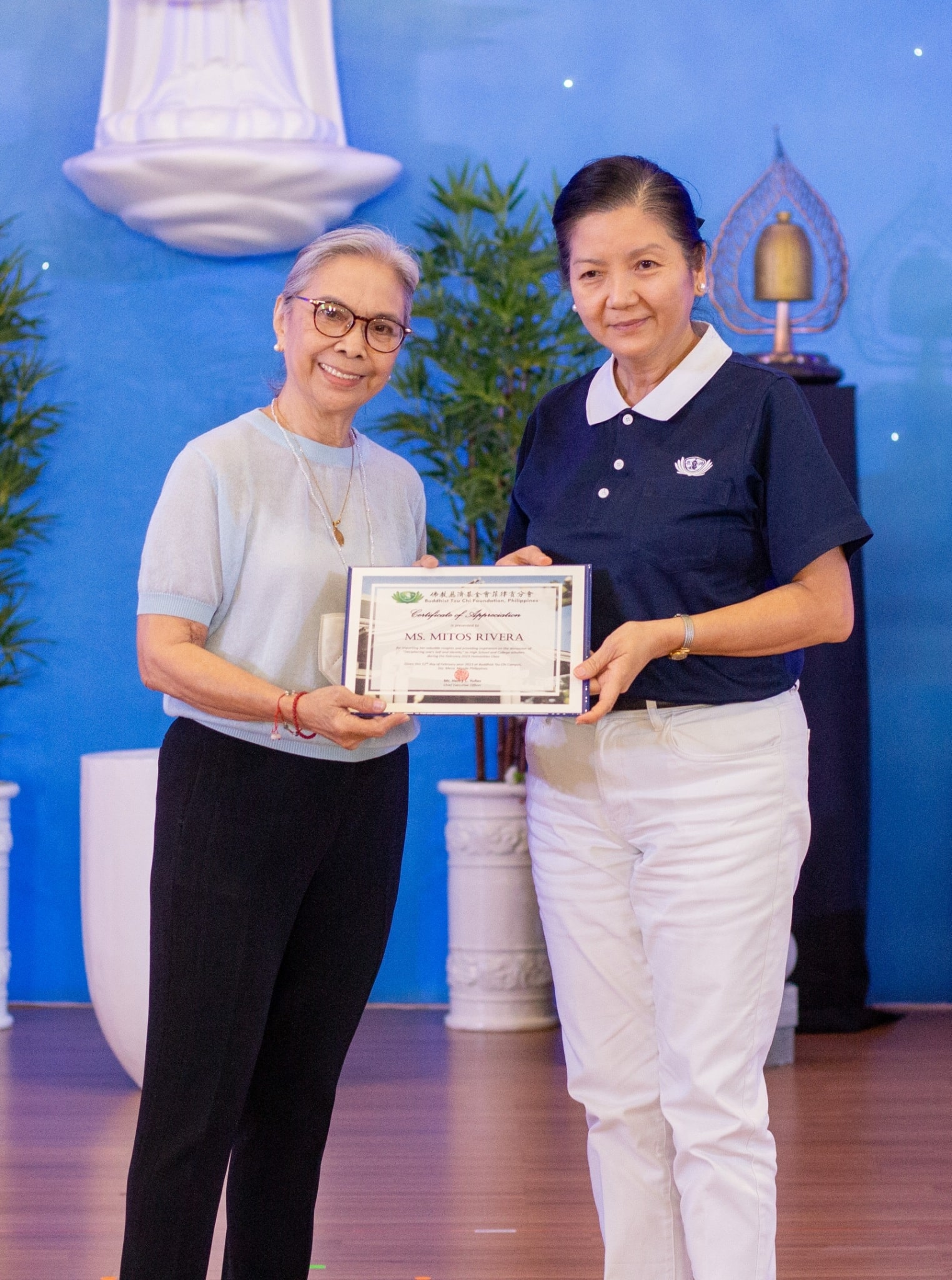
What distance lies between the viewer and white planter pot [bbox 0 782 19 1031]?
13.9ft

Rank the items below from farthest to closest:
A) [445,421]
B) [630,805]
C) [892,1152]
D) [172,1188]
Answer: [445,421] < [892,1152] < [630,805] < [172,1188]

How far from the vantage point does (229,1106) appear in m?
1.80

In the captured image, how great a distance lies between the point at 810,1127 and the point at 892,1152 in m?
0.21

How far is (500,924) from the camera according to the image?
4.23 metres

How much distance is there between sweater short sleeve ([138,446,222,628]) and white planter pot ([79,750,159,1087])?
1677 mm

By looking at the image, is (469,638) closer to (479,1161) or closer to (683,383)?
(683,383)

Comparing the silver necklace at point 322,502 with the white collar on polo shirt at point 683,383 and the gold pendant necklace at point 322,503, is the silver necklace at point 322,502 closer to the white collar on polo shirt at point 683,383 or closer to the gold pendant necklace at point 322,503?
the gold pendant necklace at point 322,503

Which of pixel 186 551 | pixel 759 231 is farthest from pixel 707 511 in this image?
pixel 759 231

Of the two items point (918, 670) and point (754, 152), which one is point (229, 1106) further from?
point (754, 152)

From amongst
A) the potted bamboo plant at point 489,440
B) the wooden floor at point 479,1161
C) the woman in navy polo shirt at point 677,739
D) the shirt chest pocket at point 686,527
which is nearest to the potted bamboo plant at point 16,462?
the wooden floor at point 479,1161

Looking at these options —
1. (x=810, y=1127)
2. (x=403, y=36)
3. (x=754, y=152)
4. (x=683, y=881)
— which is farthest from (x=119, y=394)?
(x=683, y=881)

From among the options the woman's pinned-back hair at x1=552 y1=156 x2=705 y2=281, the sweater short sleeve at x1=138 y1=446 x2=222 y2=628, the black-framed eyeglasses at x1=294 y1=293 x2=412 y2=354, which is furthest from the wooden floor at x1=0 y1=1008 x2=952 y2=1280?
the woman's pinned-back hair at x1=552 y1=156 x2=705 y2=281

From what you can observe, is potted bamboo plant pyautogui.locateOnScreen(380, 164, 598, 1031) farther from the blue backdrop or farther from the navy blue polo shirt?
the navy blue polo shirt

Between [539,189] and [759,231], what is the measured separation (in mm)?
679
